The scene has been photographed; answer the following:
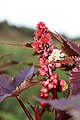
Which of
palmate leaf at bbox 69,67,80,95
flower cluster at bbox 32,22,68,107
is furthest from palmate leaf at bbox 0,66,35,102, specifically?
palmate leaf at bbox 69,67,80,95

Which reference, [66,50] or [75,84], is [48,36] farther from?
[75,84]

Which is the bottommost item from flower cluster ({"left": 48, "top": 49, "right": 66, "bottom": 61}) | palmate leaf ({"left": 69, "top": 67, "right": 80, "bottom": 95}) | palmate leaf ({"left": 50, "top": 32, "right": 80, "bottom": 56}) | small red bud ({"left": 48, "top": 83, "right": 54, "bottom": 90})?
small red bud ({"left": 48, "top": 83, "right": 54, "bottom": 90})

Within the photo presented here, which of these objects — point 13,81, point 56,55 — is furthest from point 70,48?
point 13,81

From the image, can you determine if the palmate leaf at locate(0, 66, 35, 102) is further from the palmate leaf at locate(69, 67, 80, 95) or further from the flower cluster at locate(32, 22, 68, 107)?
the palmate leaf at locate(69, 67, 80, 95)

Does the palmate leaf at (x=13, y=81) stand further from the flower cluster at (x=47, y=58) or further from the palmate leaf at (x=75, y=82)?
the palmate leaf at (x=75, y=82)

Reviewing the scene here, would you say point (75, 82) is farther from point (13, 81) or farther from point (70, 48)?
point (13, 81)

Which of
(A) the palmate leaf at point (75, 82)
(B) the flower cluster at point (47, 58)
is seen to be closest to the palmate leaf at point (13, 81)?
(B) the flower cluster at point (47, 58)

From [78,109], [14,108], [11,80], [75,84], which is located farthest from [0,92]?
[14,108]

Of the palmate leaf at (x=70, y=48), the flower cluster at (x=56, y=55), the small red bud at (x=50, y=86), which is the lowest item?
the small red bud at (x=50, y=86)
